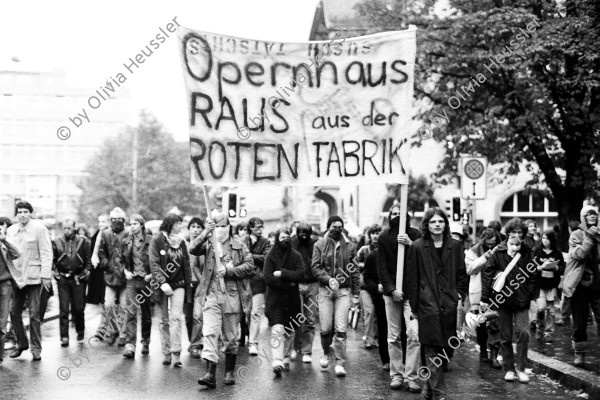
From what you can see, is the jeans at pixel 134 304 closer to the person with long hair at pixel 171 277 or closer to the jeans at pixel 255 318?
the person with long hair at pixel 171 277

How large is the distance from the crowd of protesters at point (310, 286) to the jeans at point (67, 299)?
0.02 metres

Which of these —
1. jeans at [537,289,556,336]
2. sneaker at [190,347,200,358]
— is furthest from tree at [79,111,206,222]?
sneaker at [190,347,200,358]

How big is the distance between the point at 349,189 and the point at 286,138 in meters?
40.7

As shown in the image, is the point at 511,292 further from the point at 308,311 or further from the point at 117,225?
the point at 117,225

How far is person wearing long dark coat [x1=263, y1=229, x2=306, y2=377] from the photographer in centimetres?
1142

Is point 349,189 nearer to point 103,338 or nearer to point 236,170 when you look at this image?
point 103,338

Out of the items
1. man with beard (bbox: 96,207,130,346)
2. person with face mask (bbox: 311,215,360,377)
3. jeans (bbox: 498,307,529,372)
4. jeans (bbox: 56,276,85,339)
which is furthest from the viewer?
jeans (bbox: 56,276,85,339)

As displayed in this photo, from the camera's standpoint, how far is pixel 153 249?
12.2 meters

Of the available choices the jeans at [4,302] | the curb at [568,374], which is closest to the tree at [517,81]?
the curb at [568,374]

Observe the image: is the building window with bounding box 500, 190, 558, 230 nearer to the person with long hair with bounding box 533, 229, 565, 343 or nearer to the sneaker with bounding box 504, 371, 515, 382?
the person with long hair with bounding box 533, 229, 565, 343

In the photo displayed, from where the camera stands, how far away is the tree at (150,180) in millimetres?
64875

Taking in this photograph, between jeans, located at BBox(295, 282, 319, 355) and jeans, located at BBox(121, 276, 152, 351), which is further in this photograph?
jeans, located at BBox(121, 276, 152, 351)

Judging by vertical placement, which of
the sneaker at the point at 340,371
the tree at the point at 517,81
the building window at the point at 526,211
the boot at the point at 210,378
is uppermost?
the tree at the point at 517,81

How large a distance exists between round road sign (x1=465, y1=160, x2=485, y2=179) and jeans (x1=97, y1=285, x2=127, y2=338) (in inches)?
274
